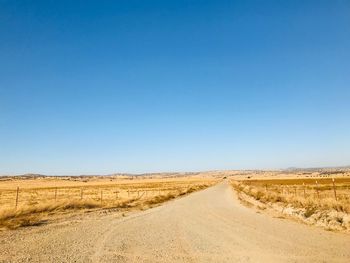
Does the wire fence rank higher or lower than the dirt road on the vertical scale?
higher

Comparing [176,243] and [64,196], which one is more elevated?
[64,196]

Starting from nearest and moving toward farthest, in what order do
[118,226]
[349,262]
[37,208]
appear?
[349,262] < [118,226] < [37,208]

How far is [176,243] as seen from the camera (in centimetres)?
1384

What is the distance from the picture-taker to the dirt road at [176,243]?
36.0 feet

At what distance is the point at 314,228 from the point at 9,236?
1326 cm

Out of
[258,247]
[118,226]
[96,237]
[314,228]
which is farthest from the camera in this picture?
[118,226]

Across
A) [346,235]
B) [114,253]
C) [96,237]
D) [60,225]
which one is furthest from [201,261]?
[60,225]

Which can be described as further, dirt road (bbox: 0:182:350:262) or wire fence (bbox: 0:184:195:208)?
wire fence (bbox: 0:184:195:208)

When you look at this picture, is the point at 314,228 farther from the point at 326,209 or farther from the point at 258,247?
→ the point at 258,247

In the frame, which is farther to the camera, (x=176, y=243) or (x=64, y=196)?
(x=64, y=196)

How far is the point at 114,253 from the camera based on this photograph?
457 inches

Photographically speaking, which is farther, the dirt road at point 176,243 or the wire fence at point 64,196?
the wire fence at point 64,196

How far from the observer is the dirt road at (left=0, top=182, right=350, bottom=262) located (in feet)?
36.0

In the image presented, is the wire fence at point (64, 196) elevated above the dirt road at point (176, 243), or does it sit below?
above
